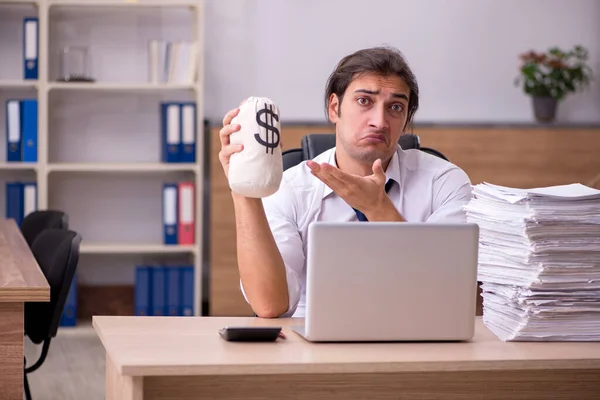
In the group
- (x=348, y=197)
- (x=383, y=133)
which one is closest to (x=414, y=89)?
(x=383, y=133)

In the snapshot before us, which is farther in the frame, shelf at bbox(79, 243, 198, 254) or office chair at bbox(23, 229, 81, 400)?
shelf at bbox(79, 243, 198, 254)

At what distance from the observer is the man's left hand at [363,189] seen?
6.12ft

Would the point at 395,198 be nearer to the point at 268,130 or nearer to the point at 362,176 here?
the point at 362,176

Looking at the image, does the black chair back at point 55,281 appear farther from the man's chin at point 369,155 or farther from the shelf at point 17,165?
the shelf at point 17,165

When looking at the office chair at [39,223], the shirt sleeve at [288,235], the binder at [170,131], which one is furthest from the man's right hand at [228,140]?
the binder at [170,131]

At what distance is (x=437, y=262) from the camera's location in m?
1.61

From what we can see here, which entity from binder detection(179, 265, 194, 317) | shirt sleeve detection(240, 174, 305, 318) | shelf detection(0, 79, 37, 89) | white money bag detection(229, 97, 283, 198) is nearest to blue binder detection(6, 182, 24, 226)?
shelf detection(0, 79, 37, 89)

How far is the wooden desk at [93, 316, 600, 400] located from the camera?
4.83 ft

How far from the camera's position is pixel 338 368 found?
4.87 ft

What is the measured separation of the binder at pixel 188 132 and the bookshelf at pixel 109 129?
0.14 ft

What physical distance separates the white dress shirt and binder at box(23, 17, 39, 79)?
287cm

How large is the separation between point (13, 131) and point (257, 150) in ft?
11.8

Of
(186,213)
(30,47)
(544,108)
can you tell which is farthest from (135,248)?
(544,108)

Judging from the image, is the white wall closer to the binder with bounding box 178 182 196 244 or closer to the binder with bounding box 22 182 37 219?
the binder with bounding box 178 182 196 244
